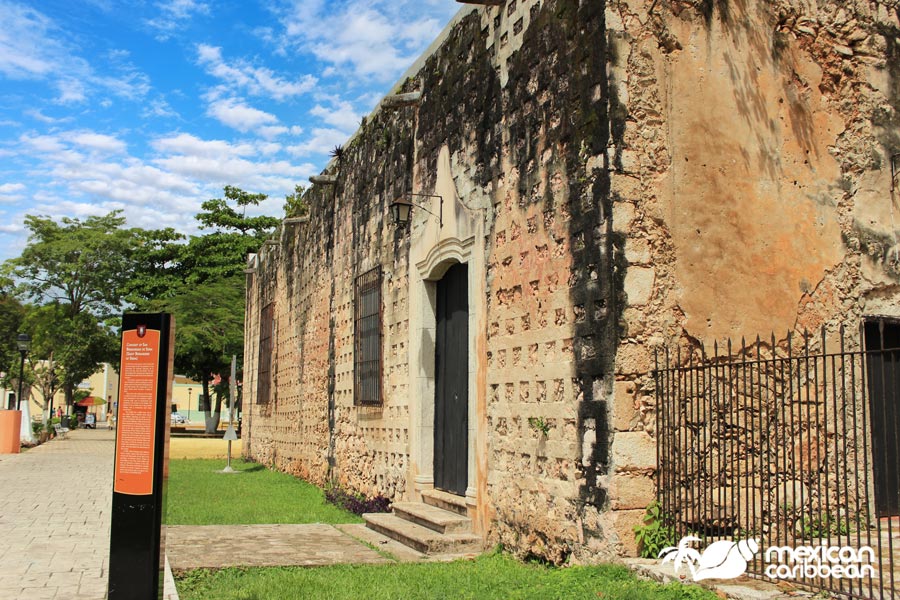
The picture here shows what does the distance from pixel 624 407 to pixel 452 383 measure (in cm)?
341

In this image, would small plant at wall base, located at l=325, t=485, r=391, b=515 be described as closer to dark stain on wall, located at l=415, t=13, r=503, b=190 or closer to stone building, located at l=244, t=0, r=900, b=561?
stone building, located at l=244, t=0, r=900, b=561

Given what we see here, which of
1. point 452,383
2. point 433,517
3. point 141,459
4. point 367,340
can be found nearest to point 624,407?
point 433,517

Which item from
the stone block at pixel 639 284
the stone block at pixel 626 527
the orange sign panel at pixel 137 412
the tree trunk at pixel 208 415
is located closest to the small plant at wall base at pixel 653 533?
the stone block at pixel 626 527

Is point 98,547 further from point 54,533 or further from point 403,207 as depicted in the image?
point 403,207

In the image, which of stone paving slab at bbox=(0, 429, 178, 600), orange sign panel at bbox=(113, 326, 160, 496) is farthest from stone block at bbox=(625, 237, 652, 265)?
stone paving slab at bbox=(0, 429, 178, 600)

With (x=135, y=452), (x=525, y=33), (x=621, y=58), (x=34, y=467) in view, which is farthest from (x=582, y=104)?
(x=34, y=467)

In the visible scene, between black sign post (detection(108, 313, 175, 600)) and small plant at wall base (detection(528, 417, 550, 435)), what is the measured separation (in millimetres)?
3017

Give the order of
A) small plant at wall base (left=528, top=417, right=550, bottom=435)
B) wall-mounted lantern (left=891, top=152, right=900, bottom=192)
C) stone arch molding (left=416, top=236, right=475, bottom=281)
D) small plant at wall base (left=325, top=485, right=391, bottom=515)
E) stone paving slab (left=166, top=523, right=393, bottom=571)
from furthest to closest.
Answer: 1. small plant at wall base (left=325, top=485, right=391, bottom=515)
2. stone arch molding (left=416, top=236, right=475, bottom=281)
3. wall-mounted lantern (left=891, top=152, right=900, bottom=192)
4. stone paving slab (left=166, top=523, right=393, bottom=571)
5. small plant at wall base (left=528, top=417, right=550, bottom=435)

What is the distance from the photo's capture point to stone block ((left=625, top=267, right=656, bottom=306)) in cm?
584

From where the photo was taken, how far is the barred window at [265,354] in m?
19.0

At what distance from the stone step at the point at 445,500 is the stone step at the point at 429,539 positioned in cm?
36

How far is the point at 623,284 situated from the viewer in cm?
584

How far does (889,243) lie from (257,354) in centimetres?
1623

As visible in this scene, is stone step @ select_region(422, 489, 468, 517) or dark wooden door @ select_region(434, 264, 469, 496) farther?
dark wooden door @ select_region(434, 264, 469, 496)
